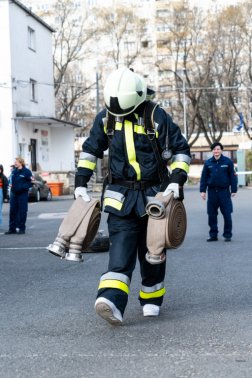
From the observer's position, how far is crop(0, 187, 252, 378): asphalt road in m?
3.45

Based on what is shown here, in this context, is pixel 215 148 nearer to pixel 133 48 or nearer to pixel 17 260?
pixel 17 260

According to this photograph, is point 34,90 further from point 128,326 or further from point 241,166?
point 128,326

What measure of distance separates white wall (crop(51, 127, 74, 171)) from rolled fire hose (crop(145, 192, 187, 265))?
31994 mm

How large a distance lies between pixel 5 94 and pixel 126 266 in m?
26.3

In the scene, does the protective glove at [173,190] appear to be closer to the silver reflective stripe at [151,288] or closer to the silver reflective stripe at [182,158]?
the silver reflective stripe at [182,158]

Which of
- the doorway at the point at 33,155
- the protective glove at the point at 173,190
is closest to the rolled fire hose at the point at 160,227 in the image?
the protective glove at the point at 173,190

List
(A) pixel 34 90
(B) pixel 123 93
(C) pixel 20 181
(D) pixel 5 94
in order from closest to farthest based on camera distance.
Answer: (B) pixel 123 93 → (C) pixel 20 181 → (D) pixel 5 94 → (A) pixel 34 90

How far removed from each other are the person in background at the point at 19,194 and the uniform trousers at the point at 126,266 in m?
8.18

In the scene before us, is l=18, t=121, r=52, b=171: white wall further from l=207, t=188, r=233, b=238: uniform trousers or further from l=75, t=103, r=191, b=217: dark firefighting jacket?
l=75, t=103, r=191, b=217: dark firefighting jacket

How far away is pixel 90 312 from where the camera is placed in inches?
192

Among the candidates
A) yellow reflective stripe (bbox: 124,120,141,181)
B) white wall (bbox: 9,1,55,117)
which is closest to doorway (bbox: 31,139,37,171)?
white wall (bbox: 9,1,55,117)

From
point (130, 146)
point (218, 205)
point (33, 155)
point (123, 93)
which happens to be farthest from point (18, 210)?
point (33, 155)

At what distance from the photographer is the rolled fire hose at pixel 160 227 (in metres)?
4.08

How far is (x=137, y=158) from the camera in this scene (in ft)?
14.3
